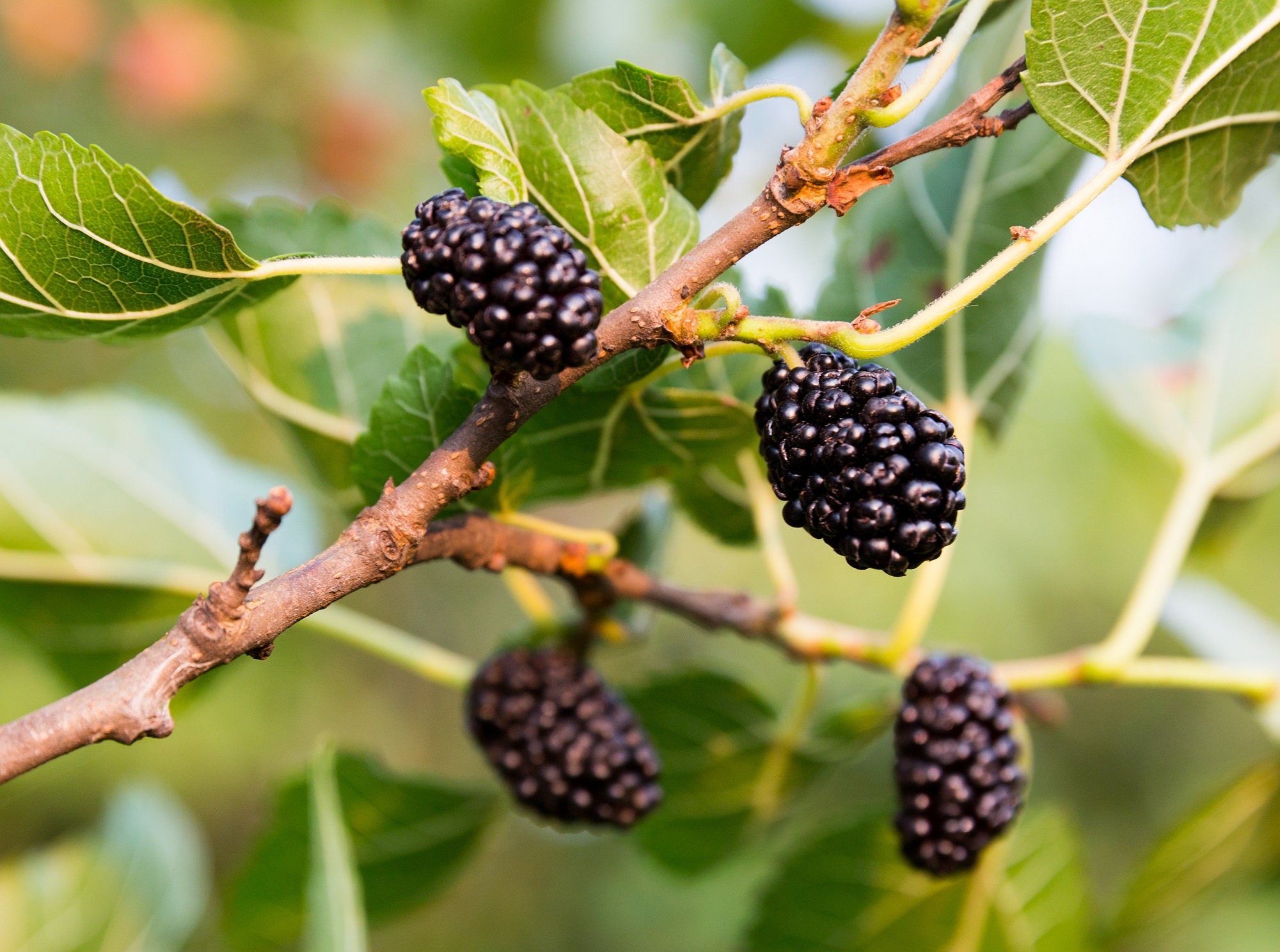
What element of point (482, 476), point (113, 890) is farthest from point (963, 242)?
point (113, 890)

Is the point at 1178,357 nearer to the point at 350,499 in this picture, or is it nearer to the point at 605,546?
the point at 605,546

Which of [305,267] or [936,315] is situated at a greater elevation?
[305,267]

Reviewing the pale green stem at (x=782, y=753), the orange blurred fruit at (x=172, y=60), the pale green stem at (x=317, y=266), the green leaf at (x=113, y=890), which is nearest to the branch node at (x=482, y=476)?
the pale green stem at (x=317, y=266)

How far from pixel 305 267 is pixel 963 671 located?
52 centimetres

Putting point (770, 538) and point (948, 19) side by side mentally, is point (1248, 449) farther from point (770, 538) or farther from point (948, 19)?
point (948, 19)

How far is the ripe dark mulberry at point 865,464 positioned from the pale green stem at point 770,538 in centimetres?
30

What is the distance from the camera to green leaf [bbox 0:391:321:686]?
850mm

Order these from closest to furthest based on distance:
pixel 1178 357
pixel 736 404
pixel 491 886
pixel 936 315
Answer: pixel 936 315 → pixel 736 404 → pixel 1178 357 → pixel 491 886

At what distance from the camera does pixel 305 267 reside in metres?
0.49

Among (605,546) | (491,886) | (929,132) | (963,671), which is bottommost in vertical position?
(491,886)

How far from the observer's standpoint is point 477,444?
465 millimetres

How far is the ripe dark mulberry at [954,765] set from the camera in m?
0.70

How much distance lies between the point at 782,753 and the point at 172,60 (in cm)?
188

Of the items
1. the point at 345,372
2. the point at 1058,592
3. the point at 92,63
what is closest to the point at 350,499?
the point at 345,372
